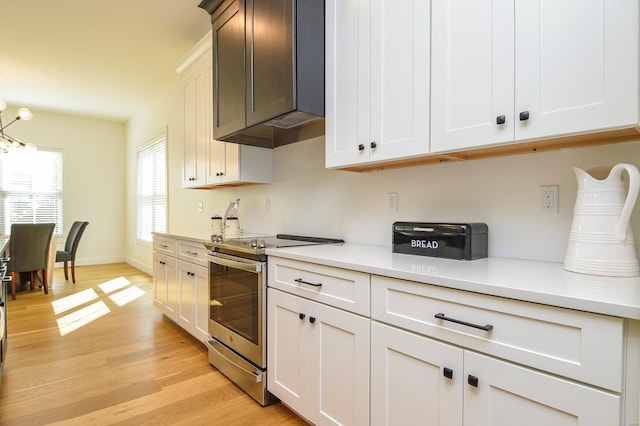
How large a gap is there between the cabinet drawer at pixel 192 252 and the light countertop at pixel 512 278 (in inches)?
48.3

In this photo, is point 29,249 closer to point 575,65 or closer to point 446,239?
point 446,239

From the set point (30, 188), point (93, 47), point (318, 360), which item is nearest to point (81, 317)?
point (93, 47)

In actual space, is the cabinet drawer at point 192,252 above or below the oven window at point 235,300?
above

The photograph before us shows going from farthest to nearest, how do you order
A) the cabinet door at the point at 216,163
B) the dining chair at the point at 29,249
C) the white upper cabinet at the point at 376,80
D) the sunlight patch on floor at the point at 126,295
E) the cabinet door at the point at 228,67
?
the dining chair at the point at 29,249, the sunlight patch on floor at the point at 126,295, the cabinet door at the point at 216,163, the cabinet door at the point at 228,67, the white upper cabinet at the point at 376,80

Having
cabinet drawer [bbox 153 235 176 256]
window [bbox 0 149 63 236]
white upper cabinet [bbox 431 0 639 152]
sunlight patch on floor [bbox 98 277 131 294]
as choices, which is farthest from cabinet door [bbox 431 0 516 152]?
window [bbox 0 149 63 236]

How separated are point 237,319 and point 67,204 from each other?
19.7 feet

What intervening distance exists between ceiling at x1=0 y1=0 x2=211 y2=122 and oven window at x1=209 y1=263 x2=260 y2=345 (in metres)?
2.31

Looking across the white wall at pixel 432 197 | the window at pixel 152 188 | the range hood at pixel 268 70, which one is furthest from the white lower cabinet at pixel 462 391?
the window at pixel 152 188

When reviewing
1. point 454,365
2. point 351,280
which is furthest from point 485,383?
point 351,280

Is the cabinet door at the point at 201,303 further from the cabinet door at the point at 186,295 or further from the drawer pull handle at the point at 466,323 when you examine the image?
the drawer pull handle at the point at 466,323

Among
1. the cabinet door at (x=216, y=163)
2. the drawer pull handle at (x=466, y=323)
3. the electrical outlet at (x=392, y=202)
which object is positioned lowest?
the drawer pull handle at (x=466, y=323)

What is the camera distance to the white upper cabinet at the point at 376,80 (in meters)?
1.49

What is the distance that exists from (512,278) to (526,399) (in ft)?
1.12

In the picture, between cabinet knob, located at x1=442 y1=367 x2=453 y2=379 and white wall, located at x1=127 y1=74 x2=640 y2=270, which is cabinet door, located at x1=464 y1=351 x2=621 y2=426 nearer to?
cabinet knob, located at x1=442 y1=367 x2=453 y2=379
